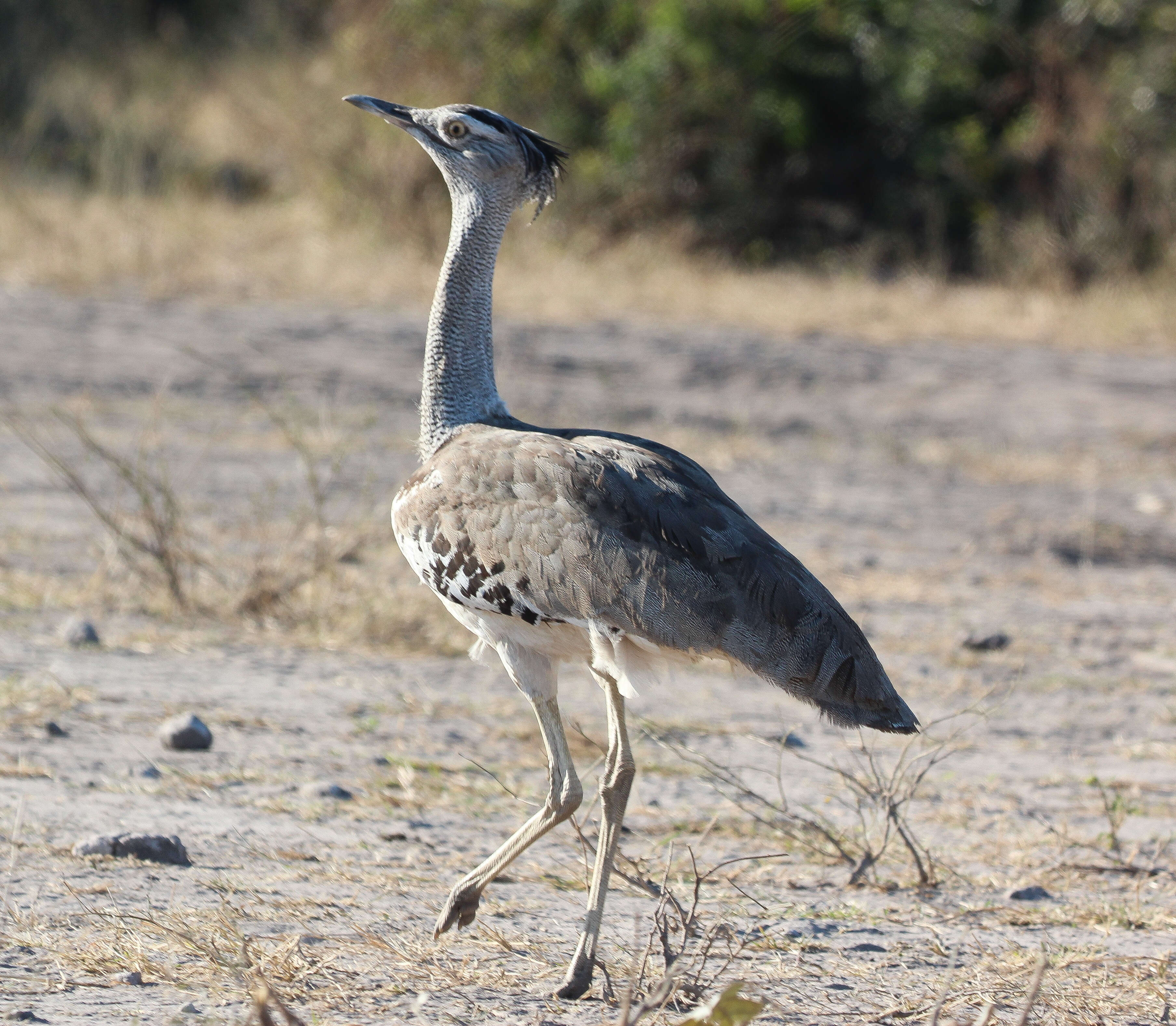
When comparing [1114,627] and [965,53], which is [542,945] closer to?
[1114,627]

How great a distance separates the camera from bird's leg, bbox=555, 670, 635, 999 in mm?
2566

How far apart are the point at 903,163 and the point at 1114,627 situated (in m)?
7.62

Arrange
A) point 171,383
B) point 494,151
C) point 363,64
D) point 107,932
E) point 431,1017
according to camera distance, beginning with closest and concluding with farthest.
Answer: point 431,1017 < point 107,932 < point 494,151 < point 171,383 < point 363,64

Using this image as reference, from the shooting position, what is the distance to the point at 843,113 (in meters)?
12.4

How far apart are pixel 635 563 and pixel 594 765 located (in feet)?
1.84

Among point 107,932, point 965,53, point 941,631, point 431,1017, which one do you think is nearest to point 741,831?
point 431,1017

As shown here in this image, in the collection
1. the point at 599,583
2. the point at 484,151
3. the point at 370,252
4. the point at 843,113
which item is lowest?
the point at 599,583

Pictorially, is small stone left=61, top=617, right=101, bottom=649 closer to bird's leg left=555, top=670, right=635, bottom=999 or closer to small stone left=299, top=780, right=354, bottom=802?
small stone left=299, top=780, right=354, bottom=802

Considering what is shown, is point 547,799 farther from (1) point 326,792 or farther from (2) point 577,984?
(1) point 326,792

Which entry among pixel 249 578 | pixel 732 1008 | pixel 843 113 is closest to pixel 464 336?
pixel 732 1008

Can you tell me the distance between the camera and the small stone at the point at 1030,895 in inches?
124

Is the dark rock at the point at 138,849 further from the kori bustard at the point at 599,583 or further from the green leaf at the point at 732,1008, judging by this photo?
the green leaf at the point at 732,1008

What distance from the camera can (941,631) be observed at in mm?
5195

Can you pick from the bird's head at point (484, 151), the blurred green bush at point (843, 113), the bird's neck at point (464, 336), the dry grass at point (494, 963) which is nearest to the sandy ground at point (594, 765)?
the dry grass at point (494, 963)
